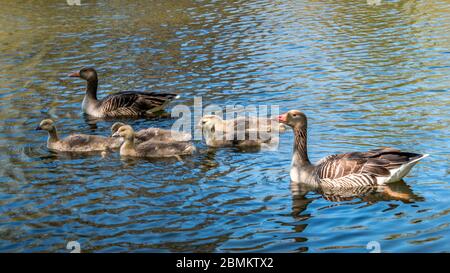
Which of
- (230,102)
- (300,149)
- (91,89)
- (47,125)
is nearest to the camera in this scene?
(300,149)

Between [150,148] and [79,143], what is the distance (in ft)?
5.48

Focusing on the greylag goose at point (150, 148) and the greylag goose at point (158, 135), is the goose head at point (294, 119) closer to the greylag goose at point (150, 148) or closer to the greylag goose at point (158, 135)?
the greylag goose at point (150, 148)

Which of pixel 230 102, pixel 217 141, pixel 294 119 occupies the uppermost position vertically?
pixel 294 119

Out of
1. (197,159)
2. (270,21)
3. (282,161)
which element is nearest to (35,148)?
(197,159)

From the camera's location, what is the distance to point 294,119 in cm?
1352

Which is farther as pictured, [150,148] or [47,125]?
[47,125]

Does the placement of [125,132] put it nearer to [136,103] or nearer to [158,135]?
[158,135]

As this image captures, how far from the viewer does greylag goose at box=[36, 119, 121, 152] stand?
51.4 feet

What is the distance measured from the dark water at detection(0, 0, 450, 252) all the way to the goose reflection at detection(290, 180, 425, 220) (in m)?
0.05

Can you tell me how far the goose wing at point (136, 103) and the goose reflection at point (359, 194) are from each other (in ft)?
21.9

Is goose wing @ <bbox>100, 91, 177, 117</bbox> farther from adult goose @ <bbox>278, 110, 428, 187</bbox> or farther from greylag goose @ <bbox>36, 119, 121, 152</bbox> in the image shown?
adult goose @ <bbox>278, 110, 428, 187</bbox>

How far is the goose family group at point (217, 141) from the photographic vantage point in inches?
494

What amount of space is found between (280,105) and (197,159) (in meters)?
4.27

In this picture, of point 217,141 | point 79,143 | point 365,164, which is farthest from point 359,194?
point 79,143
